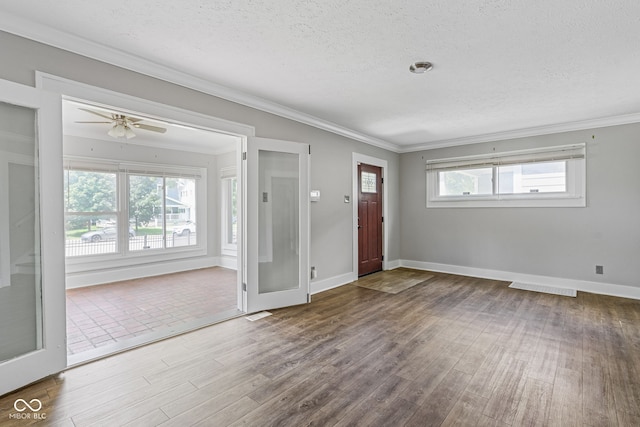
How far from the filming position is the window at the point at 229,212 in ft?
22.0

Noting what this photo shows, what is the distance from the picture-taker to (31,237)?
7.24ft

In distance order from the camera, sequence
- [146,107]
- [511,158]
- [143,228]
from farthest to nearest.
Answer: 1. [143,228]
2. [511,158]
3. [146,107]

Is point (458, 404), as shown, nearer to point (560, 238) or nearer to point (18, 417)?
point (18, 417)

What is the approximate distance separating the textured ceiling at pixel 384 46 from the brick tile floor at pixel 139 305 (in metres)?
2.64

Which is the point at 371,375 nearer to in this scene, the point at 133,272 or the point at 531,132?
the point at 531,132

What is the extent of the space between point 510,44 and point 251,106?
267cm

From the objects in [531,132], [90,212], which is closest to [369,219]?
[531,132]

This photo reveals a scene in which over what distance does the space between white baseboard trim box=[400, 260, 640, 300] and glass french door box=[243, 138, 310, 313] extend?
128 inches

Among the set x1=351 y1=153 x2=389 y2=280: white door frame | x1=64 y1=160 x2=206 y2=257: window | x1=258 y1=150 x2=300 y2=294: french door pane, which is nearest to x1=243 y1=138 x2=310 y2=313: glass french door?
x1=258 y1=150 x2=300 y2=294: french door pane

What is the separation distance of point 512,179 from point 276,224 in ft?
13.8

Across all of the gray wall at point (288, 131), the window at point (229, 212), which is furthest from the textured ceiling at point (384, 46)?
the window at point (229, 212)

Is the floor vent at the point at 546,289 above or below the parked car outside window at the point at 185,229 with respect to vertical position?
below

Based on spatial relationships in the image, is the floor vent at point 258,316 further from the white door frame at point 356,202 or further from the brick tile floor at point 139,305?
the white door frame at point 356,202

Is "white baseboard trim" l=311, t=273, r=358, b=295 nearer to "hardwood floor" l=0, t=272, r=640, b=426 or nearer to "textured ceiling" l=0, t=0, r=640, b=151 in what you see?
"hardwood floor" l=0, t=272, r=640, b=426
